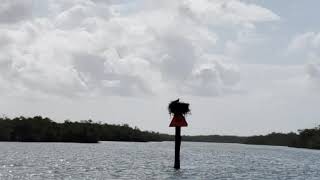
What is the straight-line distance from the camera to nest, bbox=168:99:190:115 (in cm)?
6256

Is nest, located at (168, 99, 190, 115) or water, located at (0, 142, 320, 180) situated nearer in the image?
water, located at (0, 142, 320, 180)

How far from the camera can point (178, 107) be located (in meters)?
62.6

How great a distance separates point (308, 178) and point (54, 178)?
936 inches

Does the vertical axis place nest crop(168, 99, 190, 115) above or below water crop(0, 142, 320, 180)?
above

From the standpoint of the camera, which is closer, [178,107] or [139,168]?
[178,107]

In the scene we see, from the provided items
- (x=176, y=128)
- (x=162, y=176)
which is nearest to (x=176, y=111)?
(x=176, y=128)

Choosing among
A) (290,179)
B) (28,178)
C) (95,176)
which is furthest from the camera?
(290,179)

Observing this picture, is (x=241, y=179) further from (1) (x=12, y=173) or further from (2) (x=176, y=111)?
(1) (x=12, y=173)

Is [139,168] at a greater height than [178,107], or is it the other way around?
[178,107]

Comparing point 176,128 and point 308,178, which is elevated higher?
point 176,128

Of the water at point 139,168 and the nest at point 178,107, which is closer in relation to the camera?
the water at point 139,168

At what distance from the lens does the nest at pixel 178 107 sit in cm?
6256

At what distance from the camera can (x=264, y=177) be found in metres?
61.8

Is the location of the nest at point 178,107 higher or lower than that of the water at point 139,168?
higher
